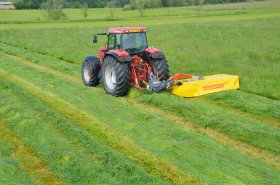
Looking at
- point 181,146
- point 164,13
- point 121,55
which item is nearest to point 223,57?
point 121,55

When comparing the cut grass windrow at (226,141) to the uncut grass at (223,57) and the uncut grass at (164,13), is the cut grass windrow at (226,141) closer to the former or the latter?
the uncut grass at (223,57)

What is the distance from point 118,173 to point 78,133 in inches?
73.8

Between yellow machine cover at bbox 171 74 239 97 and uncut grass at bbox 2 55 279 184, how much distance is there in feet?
5.10

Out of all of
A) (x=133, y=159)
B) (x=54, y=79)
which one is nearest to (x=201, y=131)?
(x=133, y=159)

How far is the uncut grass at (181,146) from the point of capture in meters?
5.74

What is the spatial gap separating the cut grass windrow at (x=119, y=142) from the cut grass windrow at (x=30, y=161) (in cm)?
133

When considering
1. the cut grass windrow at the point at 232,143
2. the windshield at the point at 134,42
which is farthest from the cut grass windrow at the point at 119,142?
the windshield at the point at 134,42

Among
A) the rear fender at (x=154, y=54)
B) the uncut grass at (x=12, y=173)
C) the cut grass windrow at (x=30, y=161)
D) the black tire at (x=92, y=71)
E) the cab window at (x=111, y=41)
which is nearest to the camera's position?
the uncut grass at (x=12, y=173)

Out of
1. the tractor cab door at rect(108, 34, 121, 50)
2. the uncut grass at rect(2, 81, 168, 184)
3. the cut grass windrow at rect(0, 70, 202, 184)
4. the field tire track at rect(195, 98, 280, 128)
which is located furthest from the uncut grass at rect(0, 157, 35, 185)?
the tractor cab door at rect(108, 34, 121, 50)

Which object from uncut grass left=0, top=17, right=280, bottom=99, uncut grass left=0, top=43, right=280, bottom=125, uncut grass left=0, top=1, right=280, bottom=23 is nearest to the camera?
uncut grass left=0, top=43, right=280, bottom=125

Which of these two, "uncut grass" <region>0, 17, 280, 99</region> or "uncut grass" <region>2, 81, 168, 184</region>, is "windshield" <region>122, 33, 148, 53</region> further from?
"uncut grass" <region>2, 81, 168, 184</region>

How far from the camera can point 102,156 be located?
21.0 feet

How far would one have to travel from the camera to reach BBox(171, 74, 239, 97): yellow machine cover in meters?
10.0

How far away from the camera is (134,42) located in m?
11.1
